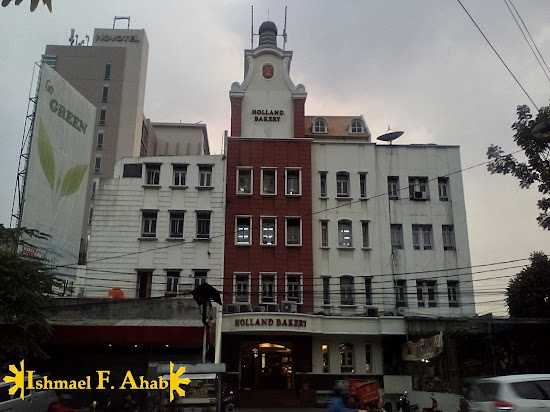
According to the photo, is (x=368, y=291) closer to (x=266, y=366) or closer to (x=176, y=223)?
(x=266, y=366)

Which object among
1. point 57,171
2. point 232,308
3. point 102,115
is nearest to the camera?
point 57,171

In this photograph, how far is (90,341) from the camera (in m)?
25.9

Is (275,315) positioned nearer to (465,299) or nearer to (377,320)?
(377,320)

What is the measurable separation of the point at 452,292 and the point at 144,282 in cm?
1895

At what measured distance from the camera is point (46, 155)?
2808 centimetres

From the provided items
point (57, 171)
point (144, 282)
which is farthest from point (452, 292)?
point (57, 171)

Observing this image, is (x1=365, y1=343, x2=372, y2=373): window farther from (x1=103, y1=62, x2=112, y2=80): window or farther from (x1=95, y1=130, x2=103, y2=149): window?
(x1=103, y1=62, x2=112, y2=80): window

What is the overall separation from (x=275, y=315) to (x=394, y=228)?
1041 cm

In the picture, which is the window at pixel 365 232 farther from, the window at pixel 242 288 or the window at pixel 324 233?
the window at pixel 242 288

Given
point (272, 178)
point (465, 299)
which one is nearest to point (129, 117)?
point (272, 178)

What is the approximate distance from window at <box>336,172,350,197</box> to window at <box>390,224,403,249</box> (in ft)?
12.2

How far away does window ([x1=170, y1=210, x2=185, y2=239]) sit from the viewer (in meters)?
33.3

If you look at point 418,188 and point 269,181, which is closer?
point 269,181

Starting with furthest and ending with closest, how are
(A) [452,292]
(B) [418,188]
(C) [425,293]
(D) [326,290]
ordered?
(B) [418,188]
(A) [452,292]
(C) [425,293]
(D) [326,290]
